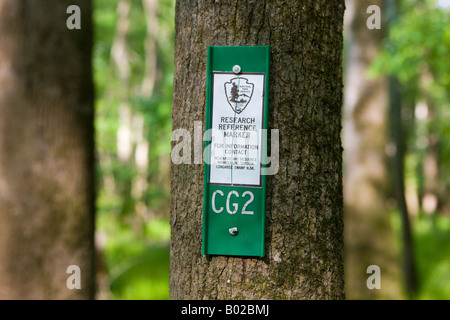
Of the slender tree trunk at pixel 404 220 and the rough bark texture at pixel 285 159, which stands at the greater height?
the rough bark texture at pixel 285 159

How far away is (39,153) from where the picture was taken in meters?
3.80

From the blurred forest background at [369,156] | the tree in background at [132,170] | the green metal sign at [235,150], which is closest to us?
the green metal sign at [235,150]

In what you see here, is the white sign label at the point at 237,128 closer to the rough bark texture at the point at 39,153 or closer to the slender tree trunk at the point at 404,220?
the rough bark texture at the point at 39,153

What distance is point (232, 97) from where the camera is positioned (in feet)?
5.50

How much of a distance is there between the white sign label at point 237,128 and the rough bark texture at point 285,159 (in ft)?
0.19

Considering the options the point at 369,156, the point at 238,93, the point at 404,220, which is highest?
the point at 238,93

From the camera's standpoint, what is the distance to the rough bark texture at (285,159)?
1653mm

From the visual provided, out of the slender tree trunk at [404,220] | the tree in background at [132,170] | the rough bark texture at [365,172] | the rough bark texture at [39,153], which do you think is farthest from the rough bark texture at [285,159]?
the slender tree trunk at [404,220]

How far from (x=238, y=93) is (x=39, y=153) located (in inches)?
104

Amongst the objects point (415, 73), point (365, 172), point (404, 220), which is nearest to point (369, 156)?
point (365, 172)

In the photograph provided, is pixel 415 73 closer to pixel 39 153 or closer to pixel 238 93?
pixel 39 153

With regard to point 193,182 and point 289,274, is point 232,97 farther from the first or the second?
point 289,274
